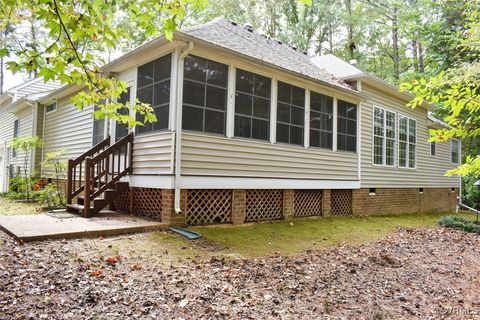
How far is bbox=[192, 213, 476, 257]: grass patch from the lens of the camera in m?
6.03

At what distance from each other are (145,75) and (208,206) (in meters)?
3.17

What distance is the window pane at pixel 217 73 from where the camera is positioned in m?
7.16

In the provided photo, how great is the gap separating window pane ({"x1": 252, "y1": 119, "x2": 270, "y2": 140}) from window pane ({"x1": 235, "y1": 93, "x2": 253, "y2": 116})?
0.29 metres

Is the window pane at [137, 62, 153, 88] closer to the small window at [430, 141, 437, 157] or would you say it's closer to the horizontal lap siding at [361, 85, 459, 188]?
the horizontal lap siding at [361, 85, 459, 188]

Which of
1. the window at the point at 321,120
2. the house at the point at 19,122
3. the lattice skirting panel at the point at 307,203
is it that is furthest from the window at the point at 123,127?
the house at the point at 19,122

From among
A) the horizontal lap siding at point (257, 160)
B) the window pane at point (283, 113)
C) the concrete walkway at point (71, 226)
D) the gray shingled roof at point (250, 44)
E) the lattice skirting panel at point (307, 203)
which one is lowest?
the concrete walkway at point (71, 226)

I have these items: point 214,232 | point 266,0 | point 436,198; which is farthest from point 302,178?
point 266,0

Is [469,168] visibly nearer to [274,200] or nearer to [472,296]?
[472,296]

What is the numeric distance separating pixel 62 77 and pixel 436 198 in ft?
53.1

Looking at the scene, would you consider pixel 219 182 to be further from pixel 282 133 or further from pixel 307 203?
pixel 307 203

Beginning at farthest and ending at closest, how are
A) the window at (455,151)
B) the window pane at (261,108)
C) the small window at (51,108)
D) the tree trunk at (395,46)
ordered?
the tree trunk at (395,46) < the window at (455,151) < the small window at (51,108) < the window pane at (261,108)

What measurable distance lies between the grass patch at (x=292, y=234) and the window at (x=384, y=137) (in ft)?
9.41

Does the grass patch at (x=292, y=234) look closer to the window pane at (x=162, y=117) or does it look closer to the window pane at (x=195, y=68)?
the window pane at (x=162, y=117)

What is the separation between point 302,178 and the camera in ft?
30.0
